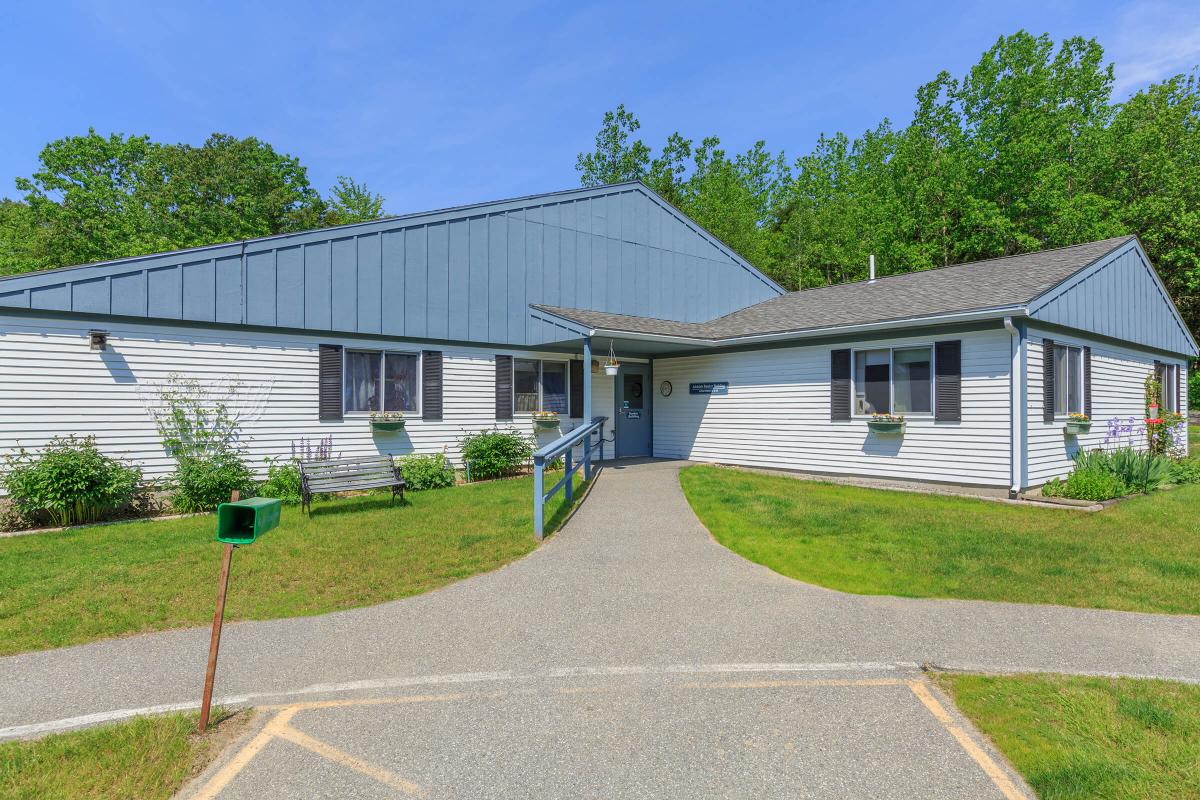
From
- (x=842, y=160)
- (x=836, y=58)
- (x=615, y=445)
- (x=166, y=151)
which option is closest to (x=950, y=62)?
(x=842, y=160)

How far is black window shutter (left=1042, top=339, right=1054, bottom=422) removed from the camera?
441 inches

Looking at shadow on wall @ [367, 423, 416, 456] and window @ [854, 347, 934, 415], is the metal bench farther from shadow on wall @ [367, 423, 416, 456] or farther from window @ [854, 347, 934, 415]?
window @ [854, 347, 934, 415]

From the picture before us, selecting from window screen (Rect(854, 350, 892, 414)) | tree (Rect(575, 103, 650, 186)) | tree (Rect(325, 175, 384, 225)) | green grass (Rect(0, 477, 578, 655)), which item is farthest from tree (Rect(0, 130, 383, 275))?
window screen (Rect(854, 350, 892, 414))

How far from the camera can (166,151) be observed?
3412 cm

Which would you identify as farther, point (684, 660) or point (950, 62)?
point (950, 62)

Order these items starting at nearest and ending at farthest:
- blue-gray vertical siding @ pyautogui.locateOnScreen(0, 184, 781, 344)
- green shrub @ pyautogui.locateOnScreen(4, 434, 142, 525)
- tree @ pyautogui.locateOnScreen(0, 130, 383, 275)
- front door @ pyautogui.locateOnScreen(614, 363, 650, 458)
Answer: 1. green shrub @ pyautogui.locateOnScreen(4, 434, 142, 525)
2. blue-gray vertical siding @ pyautogui.locateOnScreen(0, 184, 781, 344)
3. front door @ pyautogui.locateOnScreen(614, 363, 650, 458)
4. tree @ pyautogui.locateOnScreen(0, 130, 383, 275)

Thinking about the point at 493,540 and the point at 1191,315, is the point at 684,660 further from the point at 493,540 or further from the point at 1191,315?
the point at 1191,315

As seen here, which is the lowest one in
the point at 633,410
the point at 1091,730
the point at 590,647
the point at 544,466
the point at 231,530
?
the point at 590,647

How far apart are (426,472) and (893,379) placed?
9.37 meters

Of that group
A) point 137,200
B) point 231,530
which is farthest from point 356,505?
point 137,200

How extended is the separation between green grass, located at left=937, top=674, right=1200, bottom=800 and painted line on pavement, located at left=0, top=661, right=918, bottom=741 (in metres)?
0.66

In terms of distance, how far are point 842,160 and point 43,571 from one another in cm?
4275

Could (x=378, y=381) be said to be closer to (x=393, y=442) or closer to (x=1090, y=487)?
(x=393, y=442)

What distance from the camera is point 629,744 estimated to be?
333 centimetres
